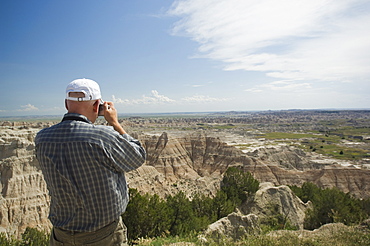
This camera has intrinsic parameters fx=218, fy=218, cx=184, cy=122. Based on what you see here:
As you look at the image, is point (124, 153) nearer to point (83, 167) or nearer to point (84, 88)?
point (83, 167)

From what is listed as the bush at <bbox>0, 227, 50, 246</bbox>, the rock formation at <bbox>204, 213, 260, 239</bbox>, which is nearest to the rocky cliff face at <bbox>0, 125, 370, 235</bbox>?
the bush at <bbox>0, 227, 50, 246</bbox>

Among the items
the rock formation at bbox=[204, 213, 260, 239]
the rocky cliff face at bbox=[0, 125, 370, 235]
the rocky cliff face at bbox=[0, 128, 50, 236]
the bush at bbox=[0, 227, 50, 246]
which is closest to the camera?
the rock formation at bbox=[204, 213, 260, 239]

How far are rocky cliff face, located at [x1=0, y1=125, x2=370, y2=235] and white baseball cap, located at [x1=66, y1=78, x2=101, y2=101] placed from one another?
26.7 metres

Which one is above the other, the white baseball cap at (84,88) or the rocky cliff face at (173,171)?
the white baseball cap at (84,88)

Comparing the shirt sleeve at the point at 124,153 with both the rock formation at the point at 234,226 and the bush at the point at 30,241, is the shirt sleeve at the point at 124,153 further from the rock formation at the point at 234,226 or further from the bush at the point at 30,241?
the bush at the point at 30,241

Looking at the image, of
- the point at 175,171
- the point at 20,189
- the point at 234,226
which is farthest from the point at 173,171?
the point at 234,226

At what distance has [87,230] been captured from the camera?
2541mm

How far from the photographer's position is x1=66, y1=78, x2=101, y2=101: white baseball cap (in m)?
2.64

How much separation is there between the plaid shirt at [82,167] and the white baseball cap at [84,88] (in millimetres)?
243

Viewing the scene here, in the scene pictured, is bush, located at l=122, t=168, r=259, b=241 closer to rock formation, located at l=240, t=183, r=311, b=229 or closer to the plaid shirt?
rock formation, located at l=240, t=183, r=311, b=229

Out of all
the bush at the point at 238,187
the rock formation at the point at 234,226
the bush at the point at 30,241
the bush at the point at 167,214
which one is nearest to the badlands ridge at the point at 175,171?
the bush at the point at 238,187

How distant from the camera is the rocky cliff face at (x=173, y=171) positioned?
24.1m

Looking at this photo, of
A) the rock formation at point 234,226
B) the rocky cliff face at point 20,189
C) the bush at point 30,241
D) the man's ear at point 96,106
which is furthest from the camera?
the rocky cliff face at point 20,189

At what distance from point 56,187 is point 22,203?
92.9 ft
